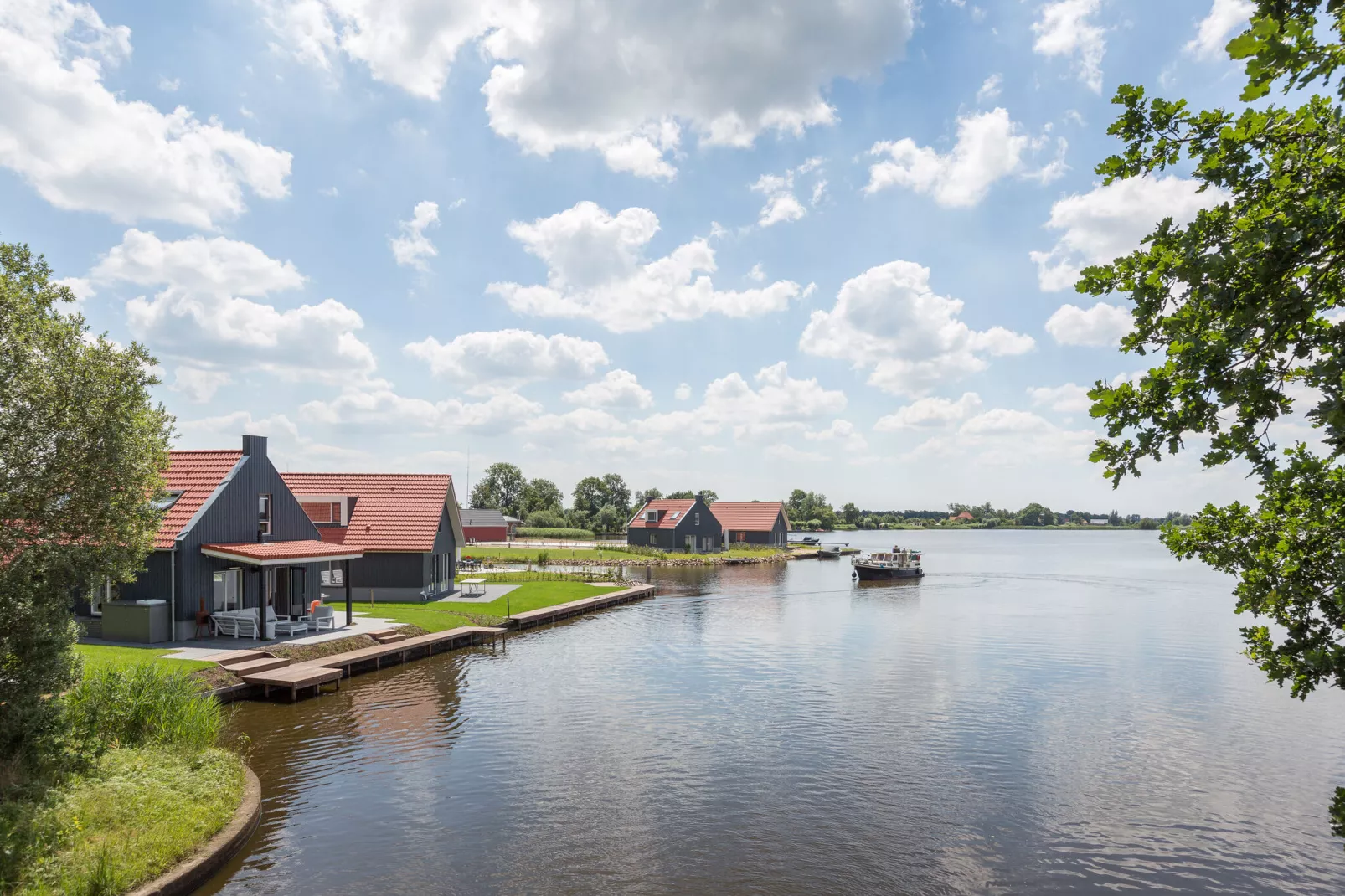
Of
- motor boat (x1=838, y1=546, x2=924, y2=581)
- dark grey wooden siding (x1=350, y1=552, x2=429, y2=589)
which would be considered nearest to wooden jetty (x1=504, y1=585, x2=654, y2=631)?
dark grey wooden siding (x1=350, y1=552, x2=429, y2=589)

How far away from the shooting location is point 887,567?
6412cm

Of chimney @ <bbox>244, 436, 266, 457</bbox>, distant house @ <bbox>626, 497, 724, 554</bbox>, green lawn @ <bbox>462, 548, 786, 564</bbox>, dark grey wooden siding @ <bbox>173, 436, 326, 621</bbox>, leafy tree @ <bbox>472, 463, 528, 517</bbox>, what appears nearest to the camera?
dark grey wooden siding @ <bbox>173, 436, 326, 621</bbox>

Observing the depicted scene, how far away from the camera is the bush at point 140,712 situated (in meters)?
12.7

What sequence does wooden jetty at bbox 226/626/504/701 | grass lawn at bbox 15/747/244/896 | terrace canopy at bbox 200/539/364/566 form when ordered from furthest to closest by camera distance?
terrace canopy at bbox 200/539/364/566 < wooden jetty at bbox 226/626/504/701 < grass lawn at bbox 15/747/244/896

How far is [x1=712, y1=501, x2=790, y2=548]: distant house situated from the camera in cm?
9488

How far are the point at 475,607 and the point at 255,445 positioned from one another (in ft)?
39.0

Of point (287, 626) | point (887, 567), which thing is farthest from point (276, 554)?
point (887, 567)

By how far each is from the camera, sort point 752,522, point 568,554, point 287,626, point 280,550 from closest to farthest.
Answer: point 287,626
point 280,550
point 568,554
point 752,522

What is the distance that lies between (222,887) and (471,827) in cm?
366

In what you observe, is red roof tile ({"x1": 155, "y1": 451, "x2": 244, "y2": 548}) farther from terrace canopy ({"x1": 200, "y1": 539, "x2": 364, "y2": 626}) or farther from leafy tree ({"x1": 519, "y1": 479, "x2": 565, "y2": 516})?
leafy tree ({"x1": 519, "y1": 479, "x2": 565, "y2": 516})

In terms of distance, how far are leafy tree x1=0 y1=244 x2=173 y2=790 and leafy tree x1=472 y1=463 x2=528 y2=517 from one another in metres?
143

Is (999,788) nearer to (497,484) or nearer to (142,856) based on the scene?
(142,856)

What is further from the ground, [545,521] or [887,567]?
[545,521]

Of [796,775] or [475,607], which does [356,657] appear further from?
[796,775]
